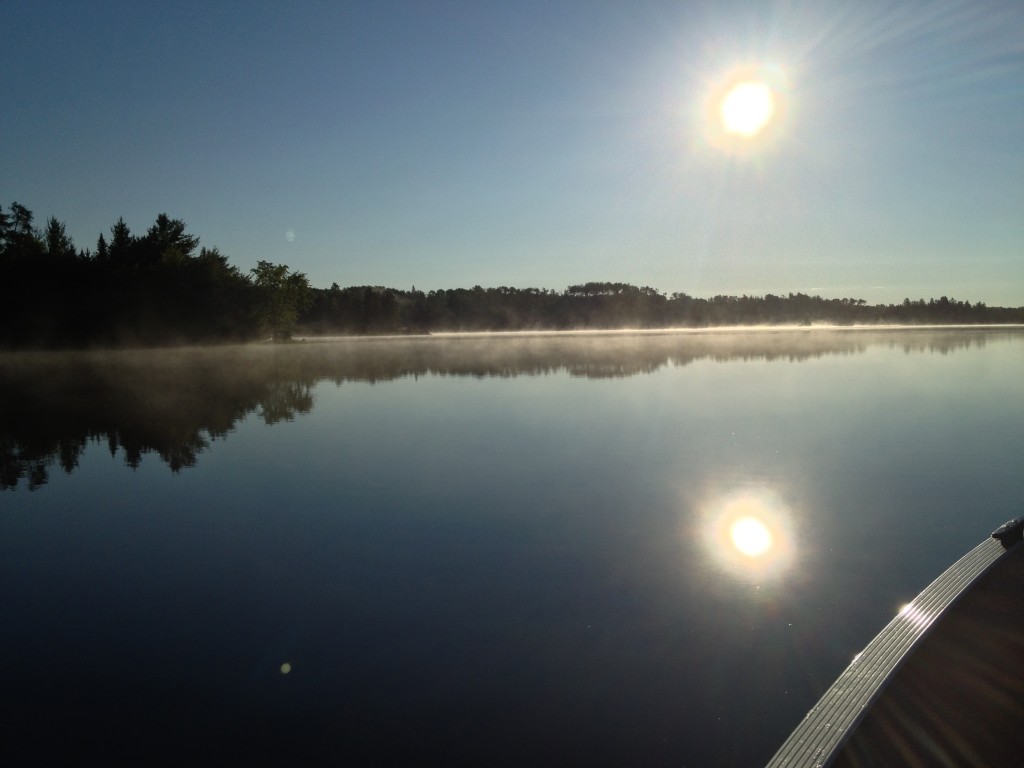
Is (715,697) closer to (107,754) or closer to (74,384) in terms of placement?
(107,754)

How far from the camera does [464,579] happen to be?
6363 mm

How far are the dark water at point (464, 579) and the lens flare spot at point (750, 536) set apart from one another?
0.08 meters

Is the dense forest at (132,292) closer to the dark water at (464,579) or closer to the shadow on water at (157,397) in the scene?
the shadow on water at (157,397)

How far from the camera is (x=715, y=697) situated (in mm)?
4359

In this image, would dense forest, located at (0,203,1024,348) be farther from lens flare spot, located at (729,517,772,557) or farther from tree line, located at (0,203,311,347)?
lens flare spot, located at (729,517,772,557)

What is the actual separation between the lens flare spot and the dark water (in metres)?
0.08

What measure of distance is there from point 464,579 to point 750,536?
305 cm

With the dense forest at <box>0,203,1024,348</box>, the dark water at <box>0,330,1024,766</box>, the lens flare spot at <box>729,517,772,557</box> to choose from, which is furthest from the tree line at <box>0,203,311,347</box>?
the lens flare spot at <box>729,517,772,557</box>

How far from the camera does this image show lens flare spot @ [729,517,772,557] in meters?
6.97

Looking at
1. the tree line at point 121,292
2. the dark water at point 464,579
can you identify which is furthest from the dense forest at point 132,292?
the dark water at point 464,579

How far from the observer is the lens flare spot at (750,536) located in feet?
22.9

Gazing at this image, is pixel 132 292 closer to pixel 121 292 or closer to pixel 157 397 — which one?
pixel 121 292

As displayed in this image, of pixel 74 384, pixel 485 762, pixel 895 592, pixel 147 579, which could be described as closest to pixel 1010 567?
pixel 895 592

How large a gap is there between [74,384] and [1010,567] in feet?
93.0
